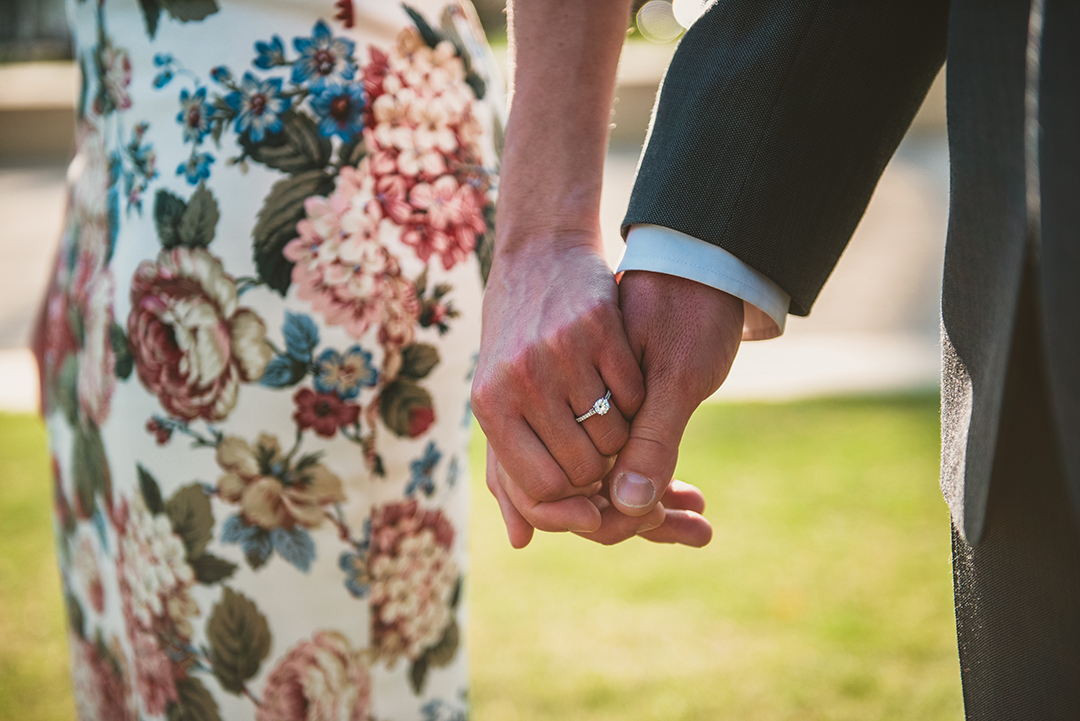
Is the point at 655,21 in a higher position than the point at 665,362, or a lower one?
higher

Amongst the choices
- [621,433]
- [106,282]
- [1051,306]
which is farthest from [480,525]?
[1051,306]

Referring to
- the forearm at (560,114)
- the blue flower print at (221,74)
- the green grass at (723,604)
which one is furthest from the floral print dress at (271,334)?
the green grass at (723,604)

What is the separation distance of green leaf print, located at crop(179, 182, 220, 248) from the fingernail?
53 centimetres

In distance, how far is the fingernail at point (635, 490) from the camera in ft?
2.10

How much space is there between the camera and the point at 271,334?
0.86 metres

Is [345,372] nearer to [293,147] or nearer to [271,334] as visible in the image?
[271,334]

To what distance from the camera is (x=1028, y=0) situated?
1.51ft

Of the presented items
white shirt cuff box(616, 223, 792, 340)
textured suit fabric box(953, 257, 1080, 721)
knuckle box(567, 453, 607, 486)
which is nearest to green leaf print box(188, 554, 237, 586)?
knuckle box(567, 453, 607, 486)

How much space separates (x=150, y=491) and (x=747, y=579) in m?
1.92

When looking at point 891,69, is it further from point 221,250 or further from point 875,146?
point 221,250

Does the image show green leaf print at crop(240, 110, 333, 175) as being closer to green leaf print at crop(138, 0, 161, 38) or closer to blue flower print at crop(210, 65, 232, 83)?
blue flower print at crop(210, 65, 232, 83)

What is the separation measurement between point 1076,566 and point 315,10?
2.93 ft

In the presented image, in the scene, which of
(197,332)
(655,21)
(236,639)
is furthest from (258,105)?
(655,21)

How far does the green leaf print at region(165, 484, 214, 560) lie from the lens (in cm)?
88
